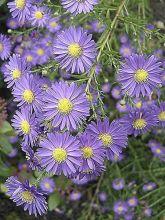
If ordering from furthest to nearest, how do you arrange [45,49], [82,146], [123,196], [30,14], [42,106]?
A: 1. [123,196]
2. [45,49]
3. [30,14]
4. [42,106]
5. [82,146]

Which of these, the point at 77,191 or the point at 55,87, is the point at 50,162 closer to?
the point at 55,87

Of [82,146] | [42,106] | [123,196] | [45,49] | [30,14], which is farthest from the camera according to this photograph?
[123,196]

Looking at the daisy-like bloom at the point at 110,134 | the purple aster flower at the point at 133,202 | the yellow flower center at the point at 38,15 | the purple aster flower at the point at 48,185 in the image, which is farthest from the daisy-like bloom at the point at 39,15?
the purple aster flower at the point at 133,202

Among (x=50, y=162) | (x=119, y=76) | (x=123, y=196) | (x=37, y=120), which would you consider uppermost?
(x=123, y=196)

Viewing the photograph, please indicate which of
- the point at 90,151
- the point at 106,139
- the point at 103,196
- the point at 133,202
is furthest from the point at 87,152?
the point at 103,196

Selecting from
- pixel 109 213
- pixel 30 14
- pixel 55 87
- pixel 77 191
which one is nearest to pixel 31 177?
pixel 77 191

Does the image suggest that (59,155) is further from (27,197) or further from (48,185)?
(48,185)

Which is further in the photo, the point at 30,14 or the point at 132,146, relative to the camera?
the point at 132,146

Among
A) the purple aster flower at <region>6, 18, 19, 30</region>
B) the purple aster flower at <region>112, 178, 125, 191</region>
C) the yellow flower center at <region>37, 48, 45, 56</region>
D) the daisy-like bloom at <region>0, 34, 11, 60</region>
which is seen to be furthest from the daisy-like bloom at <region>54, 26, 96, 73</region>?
the purple aster flower at <region>112, 178, 125, 191</region>
